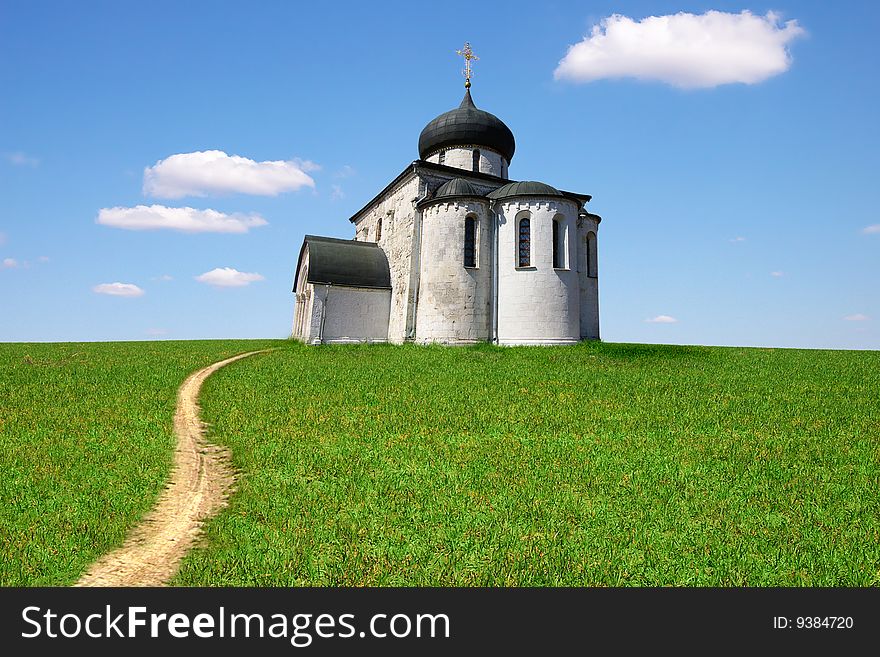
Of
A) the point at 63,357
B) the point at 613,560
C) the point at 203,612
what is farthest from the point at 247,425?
the point at 63,357

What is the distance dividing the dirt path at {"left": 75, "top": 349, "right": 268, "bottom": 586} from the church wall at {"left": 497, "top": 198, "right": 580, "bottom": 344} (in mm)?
16046

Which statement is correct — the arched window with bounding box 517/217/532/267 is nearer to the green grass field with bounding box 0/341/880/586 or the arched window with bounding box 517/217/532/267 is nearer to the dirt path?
the green grass field with bounding box 0/341/880/586

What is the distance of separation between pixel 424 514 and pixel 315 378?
859cm

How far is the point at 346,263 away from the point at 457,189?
716 cm

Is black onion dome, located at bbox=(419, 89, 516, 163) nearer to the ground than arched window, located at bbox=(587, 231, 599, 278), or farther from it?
farther from it

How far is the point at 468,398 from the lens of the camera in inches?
400

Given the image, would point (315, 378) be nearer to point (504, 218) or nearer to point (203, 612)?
point (203, 612)

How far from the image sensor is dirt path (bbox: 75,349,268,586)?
3738 mm

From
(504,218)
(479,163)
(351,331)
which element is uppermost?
(479,163)

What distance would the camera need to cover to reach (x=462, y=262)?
22484 mm

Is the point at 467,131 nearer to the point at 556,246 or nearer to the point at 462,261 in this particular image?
the point at 462,261

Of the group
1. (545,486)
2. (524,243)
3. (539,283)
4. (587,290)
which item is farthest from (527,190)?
(545,486)

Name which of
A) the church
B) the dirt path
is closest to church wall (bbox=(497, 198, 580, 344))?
the church

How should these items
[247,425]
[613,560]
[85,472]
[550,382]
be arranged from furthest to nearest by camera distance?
1. [550,382]
2. [247,425]
3. [85,472]
4. [613,560]
